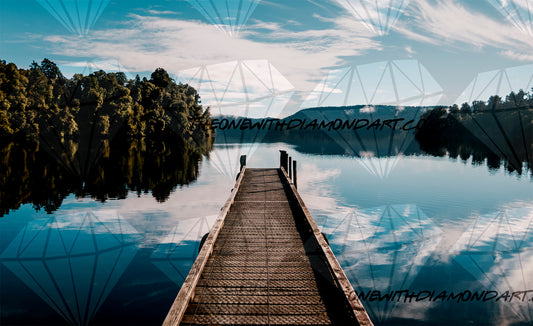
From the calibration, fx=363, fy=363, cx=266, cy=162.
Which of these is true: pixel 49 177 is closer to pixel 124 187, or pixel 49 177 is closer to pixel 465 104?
pixel 124 187

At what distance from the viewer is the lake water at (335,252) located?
788cm

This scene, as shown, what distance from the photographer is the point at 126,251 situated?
11.1 m

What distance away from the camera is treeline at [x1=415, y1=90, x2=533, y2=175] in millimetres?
58781

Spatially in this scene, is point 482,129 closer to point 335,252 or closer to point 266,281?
point 335,252

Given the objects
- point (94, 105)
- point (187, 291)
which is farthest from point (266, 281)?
point (94, 105)

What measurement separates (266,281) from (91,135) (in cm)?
6412

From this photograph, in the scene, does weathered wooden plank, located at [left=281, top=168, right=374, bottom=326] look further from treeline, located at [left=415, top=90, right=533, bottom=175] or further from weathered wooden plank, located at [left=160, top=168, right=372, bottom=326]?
treeline, located at [left=415, top=90, right=533, bottom=175]

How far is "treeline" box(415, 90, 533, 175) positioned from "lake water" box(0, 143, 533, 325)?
39.6m

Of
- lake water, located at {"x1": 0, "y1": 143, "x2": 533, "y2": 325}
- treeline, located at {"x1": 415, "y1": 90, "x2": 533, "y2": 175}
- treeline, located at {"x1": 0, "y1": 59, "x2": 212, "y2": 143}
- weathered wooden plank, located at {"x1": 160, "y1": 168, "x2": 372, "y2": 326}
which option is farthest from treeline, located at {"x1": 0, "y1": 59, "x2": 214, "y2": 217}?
treeline, located at {"x1": 415, "y1": 90, "x2": 533, "y2": 175}

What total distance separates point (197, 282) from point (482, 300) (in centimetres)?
671

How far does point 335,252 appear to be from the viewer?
37.7ft

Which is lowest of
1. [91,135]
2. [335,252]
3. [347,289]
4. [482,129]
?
[335,252]

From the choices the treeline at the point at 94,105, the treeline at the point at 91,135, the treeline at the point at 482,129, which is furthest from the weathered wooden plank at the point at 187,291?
the treeline at the point at 482,129

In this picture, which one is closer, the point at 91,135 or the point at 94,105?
the point at 94,105
